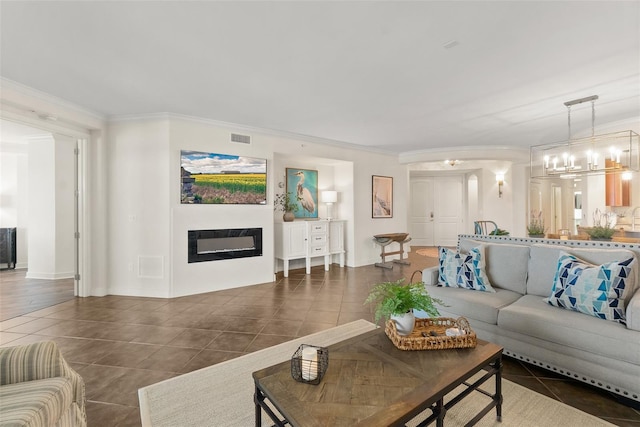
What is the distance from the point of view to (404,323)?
172cm

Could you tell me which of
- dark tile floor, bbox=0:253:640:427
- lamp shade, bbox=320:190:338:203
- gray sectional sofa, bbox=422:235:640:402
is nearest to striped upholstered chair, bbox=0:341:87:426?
dark tile floor, bbox=0:253:640:427

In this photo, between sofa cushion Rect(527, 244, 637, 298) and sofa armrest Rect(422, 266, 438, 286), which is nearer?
sofa cushion Rect(527, 244, 637, 298)

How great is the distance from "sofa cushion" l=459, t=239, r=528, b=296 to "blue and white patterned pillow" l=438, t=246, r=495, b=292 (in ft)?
0.46

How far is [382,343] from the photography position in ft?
5.71

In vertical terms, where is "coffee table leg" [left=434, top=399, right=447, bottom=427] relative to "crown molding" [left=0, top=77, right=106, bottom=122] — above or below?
below

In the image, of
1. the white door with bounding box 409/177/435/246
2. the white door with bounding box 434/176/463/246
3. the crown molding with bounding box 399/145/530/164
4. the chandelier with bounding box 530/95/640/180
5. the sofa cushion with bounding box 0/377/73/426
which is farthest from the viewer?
the white door with bounding box 409/177/435/246

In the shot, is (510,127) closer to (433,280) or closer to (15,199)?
(433,280)

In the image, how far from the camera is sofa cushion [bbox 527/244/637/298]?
2.27m

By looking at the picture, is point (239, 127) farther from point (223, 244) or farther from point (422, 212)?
point (422, 212)

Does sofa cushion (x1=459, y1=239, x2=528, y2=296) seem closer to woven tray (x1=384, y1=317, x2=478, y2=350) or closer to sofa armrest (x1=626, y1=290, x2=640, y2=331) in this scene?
sofa armrest (x1=626, y1=290, x2=640, y2=331)

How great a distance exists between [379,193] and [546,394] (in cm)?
499

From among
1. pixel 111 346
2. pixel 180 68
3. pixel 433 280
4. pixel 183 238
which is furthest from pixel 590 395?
pixel 183 238

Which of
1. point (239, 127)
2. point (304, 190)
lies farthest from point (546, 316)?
point (304, 190)

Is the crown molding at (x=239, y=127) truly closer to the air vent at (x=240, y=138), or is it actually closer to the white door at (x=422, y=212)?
the air vent at (x=240, y=138)
